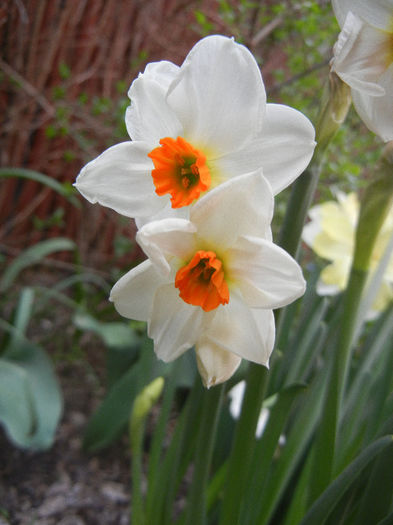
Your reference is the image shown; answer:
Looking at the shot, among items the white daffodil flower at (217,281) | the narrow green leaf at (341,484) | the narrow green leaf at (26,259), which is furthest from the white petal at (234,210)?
the narrow green leaf at (26,259)

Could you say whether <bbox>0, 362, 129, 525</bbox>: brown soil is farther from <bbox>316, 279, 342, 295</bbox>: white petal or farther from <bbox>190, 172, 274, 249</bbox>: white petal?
<bbox>190, 172, 274, 249</bbox>: white petal

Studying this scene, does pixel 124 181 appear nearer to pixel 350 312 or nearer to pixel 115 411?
pixel 350 312

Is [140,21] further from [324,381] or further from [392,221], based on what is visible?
[324,381]

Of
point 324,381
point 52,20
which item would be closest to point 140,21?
point 52,20

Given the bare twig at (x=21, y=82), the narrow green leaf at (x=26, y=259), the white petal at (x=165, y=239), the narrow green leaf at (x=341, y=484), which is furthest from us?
the bare twig at (x=21, y=82)

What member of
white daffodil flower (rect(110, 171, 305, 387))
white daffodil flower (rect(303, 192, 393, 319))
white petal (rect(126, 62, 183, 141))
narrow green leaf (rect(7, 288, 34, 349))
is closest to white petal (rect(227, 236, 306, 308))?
white daffodil flower (rect(110, 171, 305, 387))

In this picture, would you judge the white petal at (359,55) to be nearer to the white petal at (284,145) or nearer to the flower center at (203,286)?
the white petal at (284,145)
